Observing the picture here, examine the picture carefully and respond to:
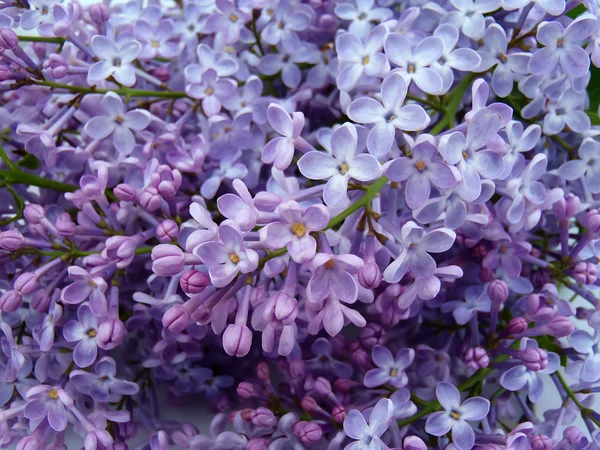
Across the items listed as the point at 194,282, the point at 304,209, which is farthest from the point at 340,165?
the point at 194,282

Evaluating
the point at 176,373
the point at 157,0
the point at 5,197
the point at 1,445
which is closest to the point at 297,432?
the point at 176,373

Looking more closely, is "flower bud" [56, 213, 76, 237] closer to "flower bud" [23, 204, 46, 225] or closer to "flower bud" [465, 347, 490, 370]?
"flower bud" [23, 204, 46, 225]

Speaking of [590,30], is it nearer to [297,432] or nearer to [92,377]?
[297,432]

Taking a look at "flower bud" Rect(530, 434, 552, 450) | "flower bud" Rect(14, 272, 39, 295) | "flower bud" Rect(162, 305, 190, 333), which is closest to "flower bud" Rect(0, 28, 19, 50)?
"flower bud" Rect(14, 272, 39, 295)

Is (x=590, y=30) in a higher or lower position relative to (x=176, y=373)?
higher

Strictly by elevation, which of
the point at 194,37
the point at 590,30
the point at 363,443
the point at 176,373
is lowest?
the point at 176,373

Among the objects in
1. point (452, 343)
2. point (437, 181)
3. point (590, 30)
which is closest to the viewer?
point (437, 181)

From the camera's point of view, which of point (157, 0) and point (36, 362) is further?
point (157, 0)
